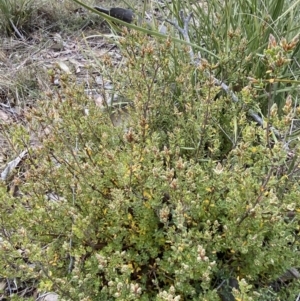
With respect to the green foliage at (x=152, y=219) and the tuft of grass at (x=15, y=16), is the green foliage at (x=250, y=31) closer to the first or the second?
the green foliage at (x=152, y=219)

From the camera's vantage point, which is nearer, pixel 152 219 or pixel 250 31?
pixel 152 219

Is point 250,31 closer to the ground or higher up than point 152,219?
higher up

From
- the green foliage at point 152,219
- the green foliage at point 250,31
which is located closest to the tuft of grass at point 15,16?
the green foliage at point 250,31

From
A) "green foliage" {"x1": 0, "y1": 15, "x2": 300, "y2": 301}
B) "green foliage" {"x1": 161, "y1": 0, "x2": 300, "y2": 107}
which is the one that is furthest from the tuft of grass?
"green foliage" {"x1": 0, "y1": 15, "x2": 300, "y2": 301}

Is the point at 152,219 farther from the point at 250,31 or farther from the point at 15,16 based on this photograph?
the point at 15,16

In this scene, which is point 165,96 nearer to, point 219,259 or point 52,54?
point 219,259

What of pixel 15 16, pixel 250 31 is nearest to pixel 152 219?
pixel 250 31

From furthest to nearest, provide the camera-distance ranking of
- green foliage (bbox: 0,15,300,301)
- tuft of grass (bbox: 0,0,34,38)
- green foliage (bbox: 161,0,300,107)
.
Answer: tuft of grass (bbox: 0,0,34,38) → green foliage (bbox: 161,0,300,107) → green foliage (bbox: 0,15,300,301)

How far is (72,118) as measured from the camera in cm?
141

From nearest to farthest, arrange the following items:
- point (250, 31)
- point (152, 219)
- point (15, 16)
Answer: point (152, 219)
point (250, 31)
point (15, 16)

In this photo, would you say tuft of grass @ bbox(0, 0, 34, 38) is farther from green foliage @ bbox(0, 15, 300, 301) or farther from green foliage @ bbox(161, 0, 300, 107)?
green foliage @ bbox(0, 15, 300, 301)

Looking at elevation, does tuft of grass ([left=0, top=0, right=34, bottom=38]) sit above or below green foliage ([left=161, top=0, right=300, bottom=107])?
below

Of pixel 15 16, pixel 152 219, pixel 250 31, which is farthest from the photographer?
pixel 15 16

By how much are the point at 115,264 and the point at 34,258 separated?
0.69ft
